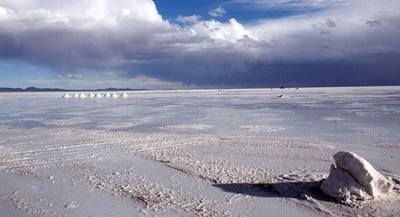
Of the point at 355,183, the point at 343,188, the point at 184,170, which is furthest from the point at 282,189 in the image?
the point at 184,170

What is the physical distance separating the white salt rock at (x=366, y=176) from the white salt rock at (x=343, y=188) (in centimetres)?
8

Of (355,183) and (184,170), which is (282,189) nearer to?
(355,183)

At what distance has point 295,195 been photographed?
7.21 meters

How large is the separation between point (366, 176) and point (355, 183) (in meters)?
0.21

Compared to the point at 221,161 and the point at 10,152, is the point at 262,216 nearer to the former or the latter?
the point at 221,161

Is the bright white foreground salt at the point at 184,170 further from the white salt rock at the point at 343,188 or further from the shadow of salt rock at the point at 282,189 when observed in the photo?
the white salt rock at the point at 343,188

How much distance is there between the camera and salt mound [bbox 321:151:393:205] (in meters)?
6.75

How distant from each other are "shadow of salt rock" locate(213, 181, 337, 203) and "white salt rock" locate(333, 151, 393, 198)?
1.91 ft

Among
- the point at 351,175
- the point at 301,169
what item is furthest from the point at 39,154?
the point at 351,175

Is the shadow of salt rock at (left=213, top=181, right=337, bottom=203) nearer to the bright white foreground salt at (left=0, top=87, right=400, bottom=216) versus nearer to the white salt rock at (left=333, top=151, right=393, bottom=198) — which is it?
the bright white foreground salt at (left=0, top=87, right=400, bottom=216)

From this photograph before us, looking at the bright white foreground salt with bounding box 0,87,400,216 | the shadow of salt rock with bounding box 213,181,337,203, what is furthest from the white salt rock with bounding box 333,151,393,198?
the shadow of salt rock with bounding box 213,181,337,203

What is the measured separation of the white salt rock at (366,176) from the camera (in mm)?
6770

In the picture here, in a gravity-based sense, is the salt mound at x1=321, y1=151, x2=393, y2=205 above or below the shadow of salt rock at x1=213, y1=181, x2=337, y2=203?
above

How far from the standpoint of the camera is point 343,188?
683cm
